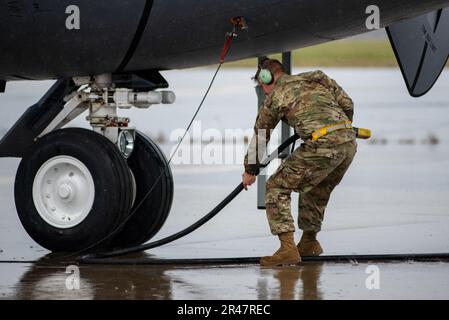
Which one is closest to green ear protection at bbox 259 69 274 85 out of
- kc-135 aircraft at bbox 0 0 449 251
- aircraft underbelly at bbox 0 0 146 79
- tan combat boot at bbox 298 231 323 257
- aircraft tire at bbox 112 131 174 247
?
kc-135 aircraft at bbox 0 0 449 251

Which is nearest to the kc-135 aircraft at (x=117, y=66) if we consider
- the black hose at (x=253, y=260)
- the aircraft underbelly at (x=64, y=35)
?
the aircraft underbelly at (x=64, y=35)

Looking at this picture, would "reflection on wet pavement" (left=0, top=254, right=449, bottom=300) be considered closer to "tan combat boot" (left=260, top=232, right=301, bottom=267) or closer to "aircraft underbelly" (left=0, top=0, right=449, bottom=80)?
"tan combat boot" (left=260, top=232, right=301, bottom=267)

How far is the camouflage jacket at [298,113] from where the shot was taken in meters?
9.13

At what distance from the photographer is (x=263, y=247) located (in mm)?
10586

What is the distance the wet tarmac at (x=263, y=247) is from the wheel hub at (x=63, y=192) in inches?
14.2

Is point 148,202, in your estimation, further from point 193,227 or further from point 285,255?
point 285,255

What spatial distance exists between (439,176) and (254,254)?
7.24 metres

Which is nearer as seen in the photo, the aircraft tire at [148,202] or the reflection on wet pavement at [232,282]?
the reflection on wet pavement at [232,282]

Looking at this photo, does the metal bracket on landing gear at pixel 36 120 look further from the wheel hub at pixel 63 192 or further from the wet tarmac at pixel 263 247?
the wet tarmac at pixel 263 247

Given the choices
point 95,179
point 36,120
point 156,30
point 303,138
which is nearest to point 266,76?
point 303,138

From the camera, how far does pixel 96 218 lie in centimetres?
979

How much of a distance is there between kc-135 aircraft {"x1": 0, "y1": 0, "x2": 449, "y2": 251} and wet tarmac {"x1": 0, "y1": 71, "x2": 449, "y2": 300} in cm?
43

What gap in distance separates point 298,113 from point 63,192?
1.96 metres
